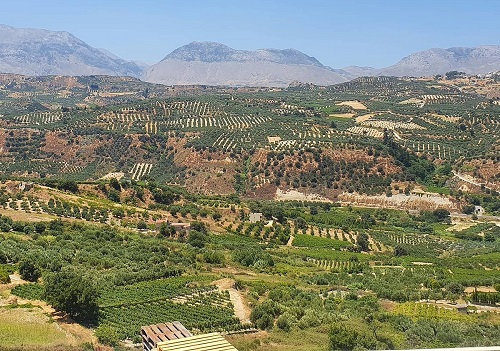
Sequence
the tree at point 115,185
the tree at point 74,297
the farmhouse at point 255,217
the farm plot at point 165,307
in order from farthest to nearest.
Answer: the tree at point 115,185 < the farmhouse at point 255,217 < the farm plot at point 165,307 < the tree at point 74,297

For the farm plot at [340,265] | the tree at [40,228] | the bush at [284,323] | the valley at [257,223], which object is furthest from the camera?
the tree at [40,228]

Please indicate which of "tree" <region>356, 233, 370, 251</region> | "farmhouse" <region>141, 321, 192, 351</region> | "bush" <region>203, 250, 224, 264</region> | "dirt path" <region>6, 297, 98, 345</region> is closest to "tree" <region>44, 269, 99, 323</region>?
"dirt path" <region>6, 297, 98, 345</region>

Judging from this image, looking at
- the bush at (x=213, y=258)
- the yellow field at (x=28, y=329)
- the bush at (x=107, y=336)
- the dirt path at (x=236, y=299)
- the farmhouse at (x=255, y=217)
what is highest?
the yellow field at (x=28, y=329)

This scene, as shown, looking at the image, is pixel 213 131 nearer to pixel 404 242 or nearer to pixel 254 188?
pixel 254 188

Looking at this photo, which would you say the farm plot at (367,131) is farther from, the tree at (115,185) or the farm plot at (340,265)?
the farm plot at (340,265)

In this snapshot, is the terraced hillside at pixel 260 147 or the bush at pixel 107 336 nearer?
the bush at pixel 107 336

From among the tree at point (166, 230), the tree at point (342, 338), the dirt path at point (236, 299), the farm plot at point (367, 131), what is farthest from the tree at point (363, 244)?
the farm plot at point (367, 131)

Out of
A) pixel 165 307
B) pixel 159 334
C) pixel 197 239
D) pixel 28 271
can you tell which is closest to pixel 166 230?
pixel 197 239

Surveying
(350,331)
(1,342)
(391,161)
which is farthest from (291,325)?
(391,161)
